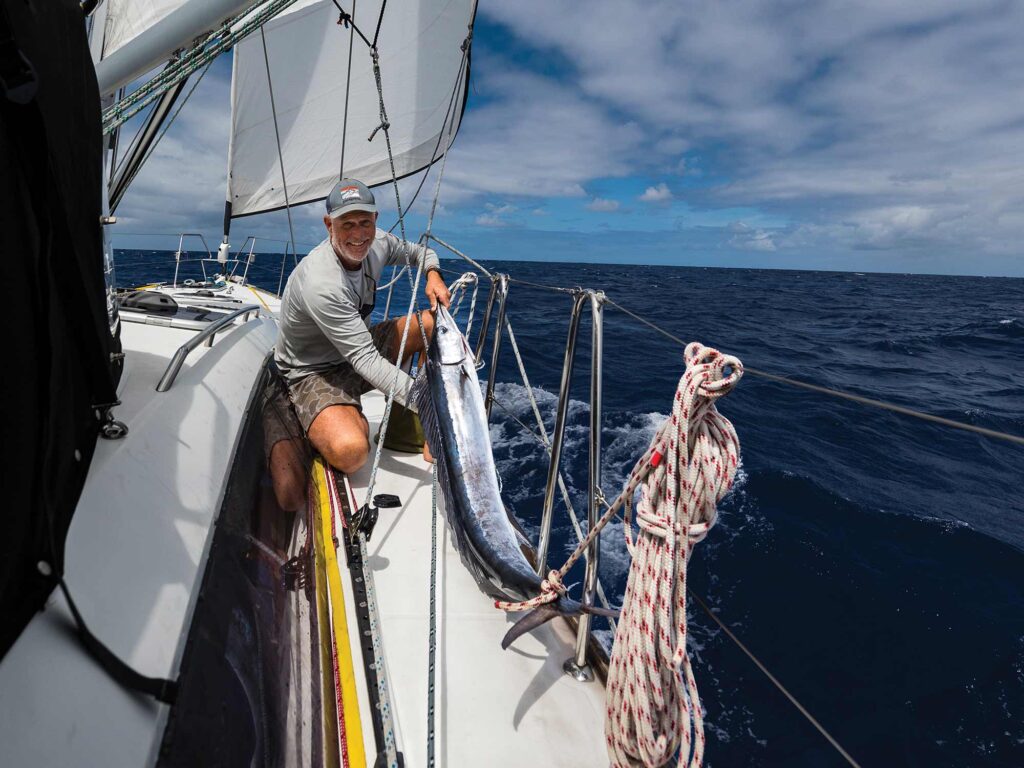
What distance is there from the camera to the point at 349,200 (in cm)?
288

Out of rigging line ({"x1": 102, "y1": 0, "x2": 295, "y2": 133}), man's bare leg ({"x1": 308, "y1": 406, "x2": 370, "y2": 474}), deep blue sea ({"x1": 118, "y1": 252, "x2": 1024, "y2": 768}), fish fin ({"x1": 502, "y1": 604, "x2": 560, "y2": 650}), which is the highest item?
rigging line ({"x1": 102, "y1": 0, "x2": 295, "y2": 133})

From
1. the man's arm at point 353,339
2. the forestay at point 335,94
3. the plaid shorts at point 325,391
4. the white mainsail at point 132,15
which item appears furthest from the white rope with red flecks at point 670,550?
the forestay at point 335,94

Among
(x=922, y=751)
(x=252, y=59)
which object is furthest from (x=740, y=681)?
(x=252, y=59)

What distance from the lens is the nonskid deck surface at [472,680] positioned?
1.63 metres

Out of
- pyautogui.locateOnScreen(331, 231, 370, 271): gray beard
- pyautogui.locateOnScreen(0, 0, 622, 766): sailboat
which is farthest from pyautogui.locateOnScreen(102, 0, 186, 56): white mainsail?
pyautogui.locateOnScreen(331, 231, 370, 271): gray beard

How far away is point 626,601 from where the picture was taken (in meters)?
1.46

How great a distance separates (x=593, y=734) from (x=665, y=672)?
1.64 feet

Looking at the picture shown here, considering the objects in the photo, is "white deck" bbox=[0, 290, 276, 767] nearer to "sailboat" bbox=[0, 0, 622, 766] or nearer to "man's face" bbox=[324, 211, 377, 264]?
"sailboat" bbox=[0, 0, 622, 766]

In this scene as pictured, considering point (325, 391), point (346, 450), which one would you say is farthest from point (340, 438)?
point (325, 391)

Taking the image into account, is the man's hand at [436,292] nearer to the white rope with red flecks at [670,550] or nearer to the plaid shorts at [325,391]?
the plaid shorts at [325,391]

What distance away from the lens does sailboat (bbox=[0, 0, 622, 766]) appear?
35.9 inches

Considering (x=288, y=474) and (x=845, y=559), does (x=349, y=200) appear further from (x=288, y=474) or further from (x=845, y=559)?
(x=845, y=559)

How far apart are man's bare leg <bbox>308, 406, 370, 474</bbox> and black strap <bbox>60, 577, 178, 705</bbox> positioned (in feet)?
6.40

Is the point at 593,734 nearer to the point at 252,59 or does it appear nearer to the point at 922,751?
the point at 922,751
